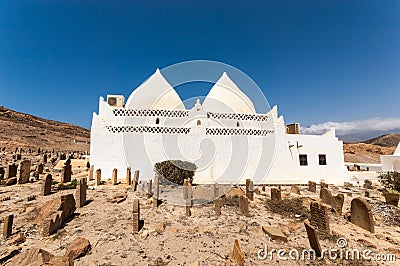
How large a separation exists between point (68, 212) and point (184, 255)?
4044mm

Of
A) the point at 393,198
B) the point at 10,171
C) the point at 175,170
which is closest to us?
the point at 393,198

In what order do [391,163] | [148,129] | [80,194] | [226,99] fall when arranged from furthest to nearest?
[391,163], [226,99], [148,129], [80,194]

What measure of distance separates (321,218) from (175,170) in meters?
8.05

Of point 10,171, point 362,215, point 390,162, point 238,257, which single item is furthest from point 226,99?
point 390,162

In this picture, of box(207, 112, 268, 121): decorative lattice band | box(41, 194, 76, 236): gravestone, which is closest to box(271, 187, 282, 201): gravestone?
box(207, 112, 268, 121): decorative lattice band

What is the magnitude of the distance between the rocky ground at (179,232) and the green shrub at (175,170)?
3.46m

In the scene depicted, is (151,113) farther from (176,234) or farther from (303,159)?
(303,159)

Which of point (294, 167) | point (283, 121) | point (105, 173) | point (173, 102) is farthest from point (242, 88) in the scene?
point (105, 173)

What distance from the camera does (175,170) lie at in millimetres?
12719

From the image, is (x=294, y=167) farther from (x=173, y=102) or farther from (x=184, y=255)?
(x=184, y=255)

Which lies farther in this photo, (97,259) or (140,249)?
(140,249)

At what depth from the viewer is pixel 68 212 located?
6.72 metres

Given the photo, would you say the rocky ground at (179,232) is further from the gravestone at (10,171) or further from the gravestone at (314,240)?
the gravestone at (10,171)

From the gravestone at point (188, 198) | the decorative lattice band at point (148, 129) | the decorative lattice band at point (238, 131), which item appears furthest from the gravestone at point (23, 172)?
the decorative lattice band at point (238, 131)
